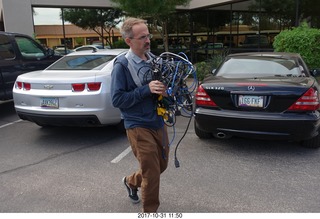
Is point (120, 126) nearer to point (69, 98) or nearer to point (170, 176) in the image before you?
point (69, 98)

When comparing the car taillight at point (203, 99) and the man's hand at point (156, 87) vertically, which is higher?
the man's hand at point (156, 87)

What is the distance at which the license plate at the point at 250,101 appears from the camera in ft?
13.3

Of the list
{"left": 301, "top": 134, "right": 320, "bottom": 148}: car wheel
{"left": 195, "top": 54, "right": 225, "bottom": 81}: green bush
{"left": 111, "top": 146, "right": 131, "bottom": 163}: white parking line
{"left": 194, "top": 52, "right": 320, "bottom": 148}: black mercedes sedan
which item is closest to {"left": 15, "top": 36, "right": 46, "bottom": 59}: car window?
{"left": 111, "top": 146, "right": 131, "bottom": 163}: white parking line

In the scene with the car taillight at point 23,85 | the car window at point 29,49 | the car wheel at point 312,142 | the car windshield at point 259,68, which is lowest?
the car wheel at point 312,142

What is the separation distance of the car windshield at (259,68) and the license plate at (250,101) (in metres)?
0.59

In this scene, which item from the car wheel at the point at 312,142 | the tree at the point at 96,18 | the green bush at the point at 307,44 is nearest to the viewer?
the car wheel at the point at 312,142

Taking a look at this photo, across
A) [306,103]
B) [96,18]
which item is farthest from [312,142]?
[96,18]

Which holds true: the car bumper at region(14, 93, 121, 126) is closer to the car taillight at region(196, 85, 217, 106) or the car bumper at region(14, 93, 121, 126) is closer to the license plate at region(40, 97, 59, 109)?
the license plate at region(40, 97, 59, 109)

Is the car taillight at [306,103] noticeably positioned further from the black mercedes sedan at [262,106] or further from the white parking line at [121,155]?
the white parking line at [121,155]

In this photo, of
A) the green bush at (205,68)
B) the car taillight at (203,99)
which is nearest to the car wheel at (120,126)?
the car taillight at (203,99)

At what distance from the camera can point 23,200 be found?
330 cm

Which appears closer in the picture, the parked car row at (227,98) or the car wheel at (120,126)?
the parked car row at (227,98)

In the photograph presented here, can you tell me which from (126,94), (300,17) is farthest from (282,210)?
(300,17)
